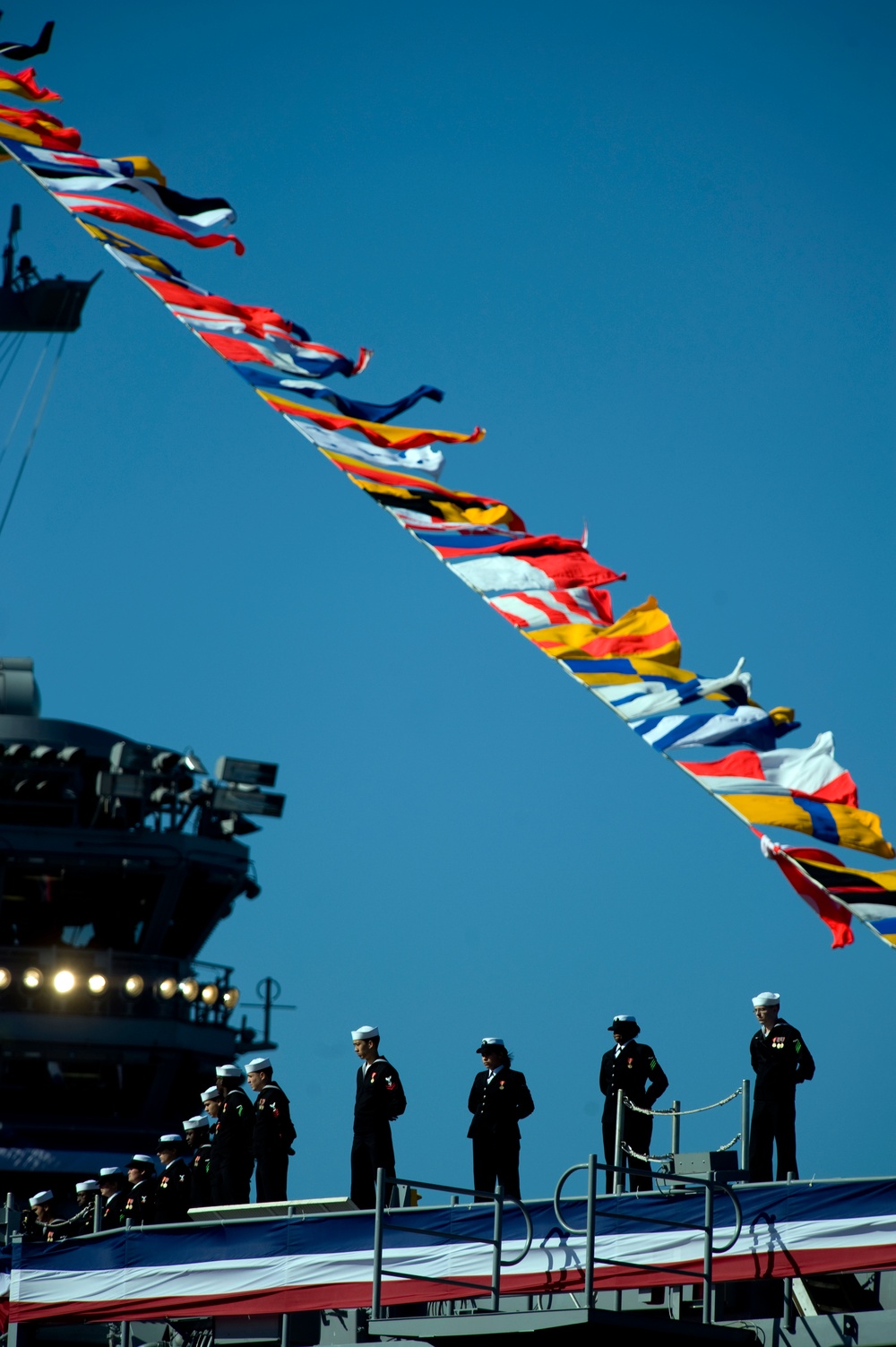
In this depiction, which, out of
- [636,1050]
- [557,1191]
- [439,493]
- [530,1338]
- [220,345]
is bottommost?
[530,1338]

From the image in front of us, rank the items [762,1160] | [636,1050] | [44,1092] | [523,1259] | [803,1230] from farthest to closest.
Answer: [44,1092] → [636,1050] → [762,1160] → [523,1259] → [803,1230]

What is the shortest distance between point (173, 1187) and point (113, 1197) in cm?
96

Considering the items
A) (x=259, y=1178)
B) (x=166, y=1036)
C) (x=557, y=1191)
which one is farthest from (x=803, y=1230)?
(x=166, y=1036)

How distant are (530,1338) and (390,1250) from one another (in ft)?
5.34

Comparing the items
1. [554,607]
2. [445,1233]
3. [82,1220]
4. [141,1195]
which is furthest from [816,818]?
[82,1220]

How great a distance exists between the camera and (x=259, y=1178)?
613 inches

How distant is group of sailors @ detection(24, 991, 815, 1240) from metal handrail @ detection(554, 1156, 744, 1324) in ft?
5.21

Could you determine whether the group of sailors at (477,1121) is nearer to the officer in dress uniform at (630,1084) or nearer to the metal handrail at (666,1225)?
the officer in dress uniform at (630,1084)

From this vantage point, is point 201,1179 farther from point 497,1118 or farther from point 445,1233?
point 445,1233

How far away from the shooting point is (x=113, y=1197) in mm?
17312

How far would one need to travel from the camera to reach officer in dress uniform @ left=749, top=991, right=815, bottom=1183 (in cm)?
1366

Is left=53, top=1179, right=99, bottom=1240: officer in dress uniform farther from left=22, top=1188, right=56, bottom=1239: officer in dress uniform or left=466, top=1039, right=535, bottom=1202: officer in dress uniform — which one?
left=466, top=1039, right=535, bottom=1202: officer in dress uniform

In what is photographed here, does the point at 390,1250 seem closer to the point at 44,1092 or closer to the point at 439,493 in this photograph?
the point at 439,493

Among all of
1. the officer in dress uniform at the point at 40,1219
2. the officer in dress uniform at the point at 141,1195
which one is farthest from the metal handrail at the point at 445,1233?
the officer in dress uniform at the point at 40,1219
